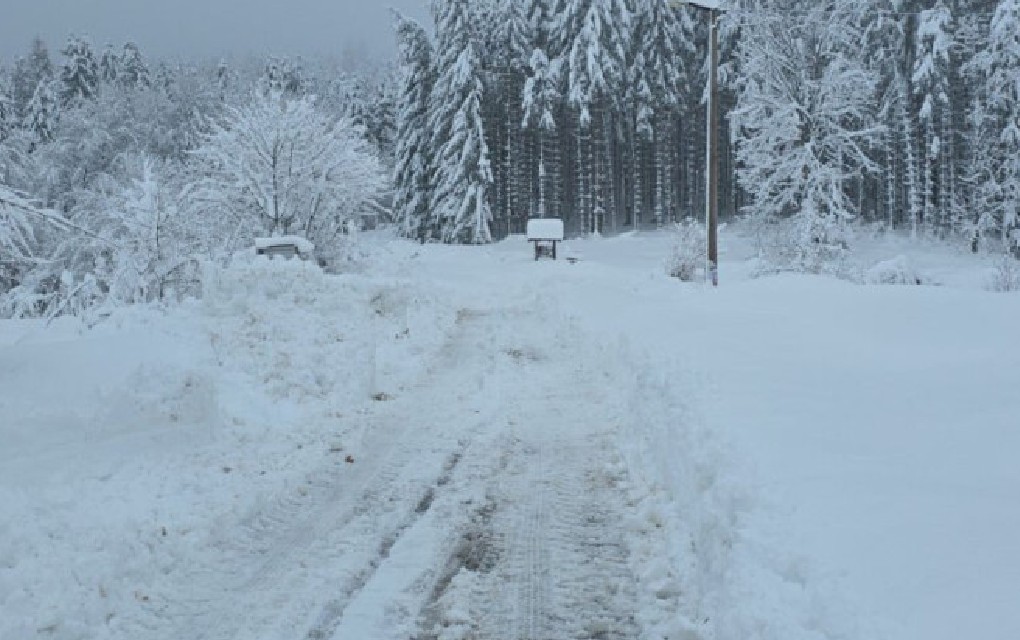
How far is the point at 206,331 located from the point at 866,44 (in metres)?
33.8

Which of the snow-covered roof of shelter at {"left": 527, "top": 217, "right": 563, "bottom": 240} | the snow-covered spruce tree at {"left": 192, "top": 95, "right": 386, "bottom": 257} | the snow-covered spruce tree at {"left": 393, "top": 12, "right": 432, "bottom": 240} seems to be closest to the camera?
the snow-covered spruce tree at {"left": 192, "top": 95, "right": 386, "bottom": 257}

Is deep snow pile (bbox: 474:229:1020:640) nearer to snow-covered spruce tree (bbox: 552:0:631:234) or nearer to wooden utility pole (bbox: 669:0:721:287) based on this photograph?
wooden utility pole (bbox: 669:0:721:287)

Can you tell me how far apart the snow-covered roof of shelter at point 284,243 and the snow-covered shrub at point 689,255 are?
906cm

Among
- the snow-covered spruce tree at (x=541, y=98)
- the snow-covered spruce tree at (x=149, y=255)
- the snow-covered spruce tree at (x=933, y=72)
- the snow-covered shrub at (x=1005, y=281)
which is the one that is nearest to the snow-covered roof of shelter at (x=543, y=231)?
the snow-covered spruce tree at (x=541, y=98)

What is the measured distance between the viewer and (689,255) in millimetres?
22109

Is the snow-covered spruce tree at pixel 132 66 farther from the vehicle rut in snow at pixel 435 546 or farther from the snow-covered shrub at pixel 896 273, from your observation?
the vehicle rut in snow at pixel 435 546

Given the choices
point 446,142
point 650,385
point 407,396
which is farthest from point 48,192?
point 650,385

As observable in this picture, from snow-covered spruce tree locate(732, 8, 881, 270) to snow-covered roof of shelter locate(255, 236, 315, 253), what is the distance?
13.9 metres

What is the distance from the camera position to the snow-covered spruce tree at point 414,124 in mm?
43750

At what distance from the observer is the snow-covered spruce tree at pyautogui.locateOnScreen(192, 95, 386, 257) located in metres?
22.6

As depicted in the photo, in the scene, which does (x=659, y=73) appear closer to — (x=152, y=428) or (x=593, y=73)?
(x=593, y=73)

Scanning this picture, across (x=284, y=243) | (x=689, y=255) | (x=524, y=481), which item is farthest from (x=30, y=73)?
(x=524, y=481)

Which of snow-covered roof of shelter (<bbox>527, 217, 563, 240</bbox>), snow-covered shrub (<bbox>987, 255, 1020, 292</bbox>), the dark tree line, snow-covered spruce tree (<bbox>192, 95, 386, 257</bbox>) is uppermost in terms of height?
the dark tree line

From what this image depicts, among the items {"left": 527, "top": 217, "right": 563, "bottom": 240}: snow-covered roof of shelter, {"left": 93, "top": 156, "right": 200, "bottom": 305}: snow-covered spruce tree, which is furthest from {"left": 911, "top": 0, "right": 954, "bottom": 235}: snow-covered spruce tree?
{"left": 93, "top": 156, "right": 200, "bottom": 305}: snow-covered spruce tree
